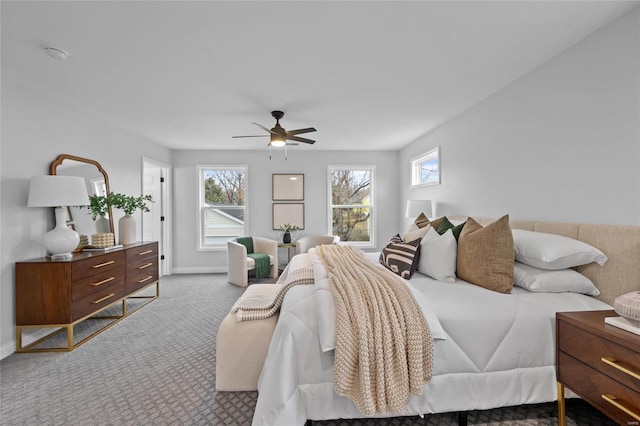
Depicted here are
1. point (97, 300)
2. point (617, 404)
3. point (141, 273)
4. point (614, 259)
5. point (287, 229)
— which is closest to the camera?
point (617, 404)

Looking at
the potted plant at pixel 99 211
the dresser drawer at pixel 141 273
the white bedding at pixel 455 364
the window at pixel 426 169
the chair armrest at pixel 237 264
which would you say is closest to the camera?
the white bedding at pixel 455 364

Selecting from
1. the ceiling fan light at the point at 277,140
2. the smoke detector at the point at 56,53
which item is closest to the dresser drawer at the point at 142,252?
the smoke detector at the point at 56,53

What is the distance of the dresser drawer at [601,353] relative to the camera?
3.92 ft

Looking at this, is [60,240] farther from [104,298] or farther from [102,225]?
[102,225]

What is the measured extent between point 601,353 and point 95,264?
3.90 metres

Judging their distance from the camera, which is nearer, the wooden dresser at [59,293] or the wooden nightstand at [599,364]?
the wooden nightstand at [599,364]

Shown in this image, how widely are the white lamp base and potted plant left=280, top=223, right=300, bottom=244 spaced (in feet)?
10.5

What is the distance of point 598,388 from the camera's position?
133cm

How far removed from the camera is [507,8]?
1.72m

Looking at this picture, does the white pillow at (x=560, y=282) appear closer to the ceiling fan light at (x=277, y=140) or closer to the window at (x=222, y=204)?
the ceiling fan light at (x=277, y=140)

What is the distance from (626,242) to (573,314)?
2.24 ft

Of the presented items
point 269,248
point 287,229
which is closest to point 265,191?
point 287,229

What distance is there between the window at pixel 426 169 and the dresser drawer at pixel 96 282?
434 cm

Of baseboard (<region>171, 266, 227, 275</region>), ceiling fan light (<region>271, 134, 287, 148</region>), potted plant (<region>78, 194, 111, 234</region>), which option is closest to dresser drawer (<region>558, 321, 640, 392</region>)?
ceiling fan light (<region>271, 134, 287, 148</region>)
